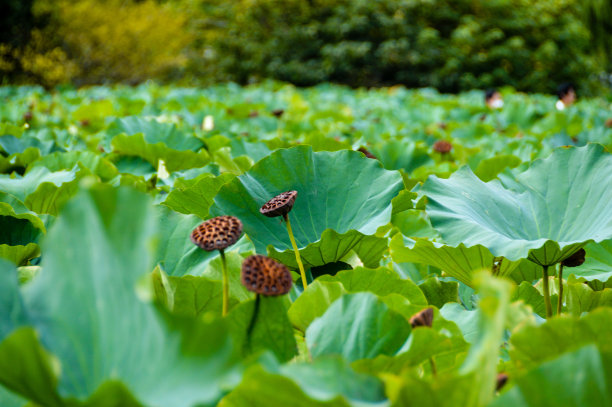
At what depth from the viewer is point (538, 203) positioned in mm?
958

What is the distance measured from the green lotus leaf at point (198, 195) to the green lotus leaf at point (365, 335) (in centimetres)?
46

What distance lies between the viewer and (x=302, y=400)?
0.42 meters

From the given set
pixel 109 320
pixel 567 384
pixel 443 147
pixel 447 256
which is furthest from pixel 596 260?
pixel 443 147

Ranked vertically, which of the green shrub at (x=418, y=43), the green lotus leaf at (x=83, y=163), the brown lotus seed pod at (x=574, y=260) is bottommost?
the green shrub at (x=418, y=43)

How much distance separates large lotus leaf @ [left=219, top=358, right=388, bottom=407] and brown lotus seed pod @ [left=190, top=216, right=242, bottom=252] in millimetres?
199

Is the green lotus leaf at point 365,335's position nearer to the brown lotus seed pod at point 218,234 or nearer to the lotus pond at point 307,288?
the lotus pond at point 307,288

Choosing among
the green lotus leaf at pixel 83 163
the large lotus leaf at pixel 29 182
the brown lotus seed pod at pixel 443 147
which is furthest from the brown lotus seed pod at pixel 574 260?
the brown lotus seed pod at pixel 443 147

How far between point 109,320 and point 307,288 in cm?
27

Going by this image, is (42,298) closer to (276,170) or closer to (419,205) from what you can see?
(276,170)

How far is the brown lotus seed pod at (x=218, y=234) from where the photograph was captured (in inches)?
25.1

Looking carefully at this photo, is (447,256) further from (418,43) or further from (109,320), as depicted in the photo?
(418,43)

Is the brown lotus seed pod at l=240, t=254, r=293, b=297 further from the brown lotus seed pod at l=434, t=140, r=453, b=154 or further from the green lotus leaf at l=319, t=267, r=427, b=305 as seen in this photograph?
the brown lotus seed pod at l=434, t=140, r=453, b=154

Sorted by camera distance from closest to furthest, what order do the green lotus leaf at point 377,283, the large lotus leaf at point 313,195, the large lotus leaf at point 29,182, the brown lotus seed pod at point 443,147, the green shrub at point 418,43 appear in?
the green lotus leaf at point 377,283 → the large lotus leaf at point 313,195 → the large lotus leaf at point 29,182 → the brown lotus seed pod at point 443,147 → the green shrub at point 418,43

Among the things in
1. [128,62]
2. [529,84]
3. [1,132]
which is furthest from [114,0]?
[1,132]
